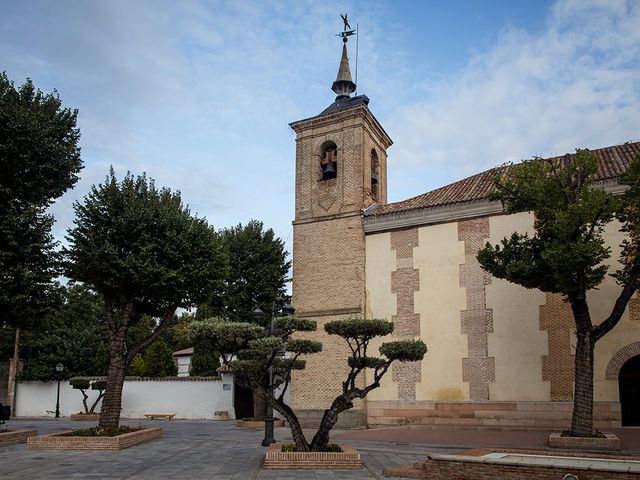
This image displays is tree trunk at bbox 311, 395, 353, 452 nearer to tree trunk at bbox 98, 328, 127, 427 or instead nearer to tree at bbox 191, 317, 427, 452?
tree at bbox 191, 317, 427, 452

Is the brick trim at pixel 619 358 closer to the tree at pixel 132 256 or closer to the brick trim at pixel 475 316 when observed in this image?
the brick trim at pixel 475 316

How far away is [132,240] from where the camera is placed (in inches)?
648

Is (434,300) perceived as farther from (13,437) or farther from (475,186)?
(13,437)

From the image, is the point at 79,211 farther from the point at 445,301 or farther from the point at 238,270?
the point at 445,301

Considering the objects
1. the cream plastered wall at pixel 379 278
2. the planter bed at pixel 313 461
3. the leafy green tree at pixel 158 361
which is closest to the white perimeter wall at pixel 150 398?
the leafy green tree at pixel 158 361

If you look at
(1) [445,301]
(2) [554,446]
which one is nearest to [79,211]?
(1) [445,301]

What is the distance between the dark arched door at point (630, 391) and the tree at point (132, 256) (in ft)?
39.0

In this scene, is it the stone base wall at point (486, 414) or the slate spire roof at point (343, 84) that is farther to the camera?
the slate spire roof at point (343, 84)

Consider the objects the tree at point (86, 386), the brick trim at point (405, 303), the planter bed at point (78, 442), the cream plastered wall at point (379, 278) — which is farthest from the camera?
the tree at point (86, 386)

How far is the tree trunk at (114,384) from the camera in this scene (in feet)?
52.0

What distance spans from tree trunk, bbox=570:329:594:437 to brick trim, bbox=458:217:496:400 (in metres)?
4.50

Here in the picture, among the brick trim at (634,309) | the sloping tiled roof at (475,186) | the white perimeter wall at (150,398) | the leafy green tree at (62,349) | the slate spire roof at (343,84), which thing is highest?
the slate spire roof at (343,84)

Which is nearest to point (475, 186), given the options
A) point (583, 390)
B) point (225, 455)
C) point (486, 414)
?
point (486, 414)

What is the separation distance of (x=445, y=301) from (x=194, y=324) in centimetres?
1052
